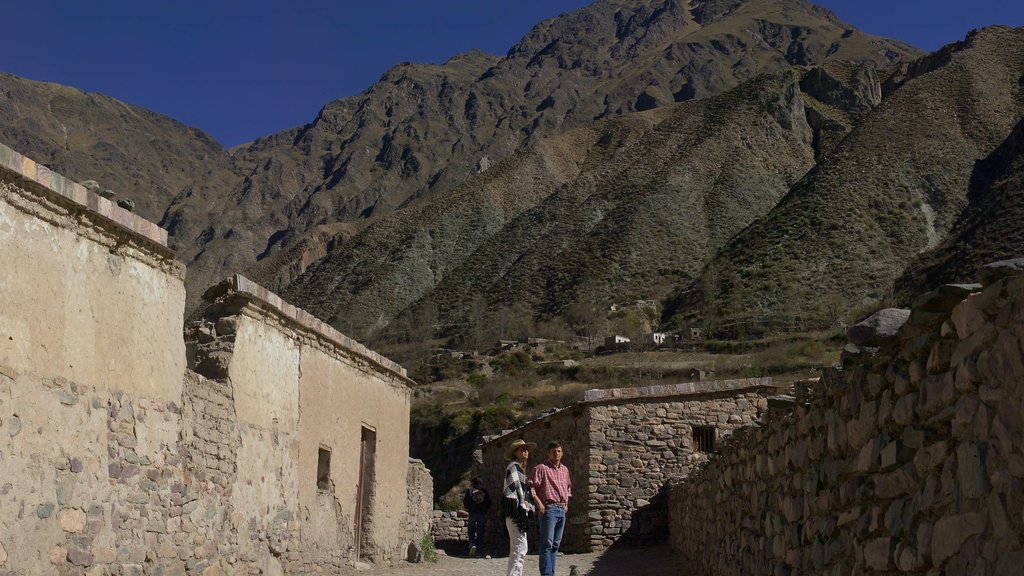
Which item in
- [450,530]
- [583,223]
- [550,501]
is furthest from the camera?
[583,223]

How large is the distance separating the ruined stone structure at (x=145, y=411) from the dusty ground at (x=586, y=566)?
4.95 ft

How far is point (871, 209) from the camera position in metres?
57.7

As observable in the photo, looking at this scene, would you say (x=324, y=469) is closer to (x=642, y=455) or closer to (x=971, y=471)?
(x=642, y=455)

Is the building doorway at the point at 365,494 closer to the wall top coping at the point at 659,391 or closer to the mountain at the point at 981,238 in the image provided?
the wall top coping at the point at 659,391

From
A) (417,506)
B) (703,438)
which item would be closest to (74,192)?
(417,506)

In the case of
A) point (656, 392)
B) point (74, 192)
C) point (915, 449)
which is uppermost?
point (656, 392)

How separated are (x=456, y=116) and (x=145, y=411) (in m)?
172

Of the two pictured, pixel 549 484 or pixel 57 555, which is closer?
pixel 57 555

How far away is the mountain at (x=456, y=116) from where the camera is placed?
15000cm

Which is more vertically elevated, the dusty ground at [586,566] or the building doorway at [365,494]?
the building doorway at [365,494]

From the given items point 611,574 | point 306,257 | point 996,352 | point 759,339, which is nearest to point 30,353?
point 996,352

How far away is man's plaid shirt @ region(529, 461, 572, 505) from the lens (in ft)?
31.9

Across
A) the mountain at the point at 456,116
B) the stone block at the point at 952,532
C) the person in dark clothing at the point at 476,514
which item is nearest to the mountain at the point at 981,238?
the person in dark clothing at the point at 476,514

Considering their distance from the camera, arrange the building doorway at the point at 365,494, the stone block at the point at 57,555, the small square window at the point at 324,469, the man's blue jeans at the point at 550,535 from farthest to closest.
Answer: the building doorway at the point at 365,494, the small square window at the point at 324,469, the man's blue jeans at the point at 550,535, the stone block at the point at 57,555
